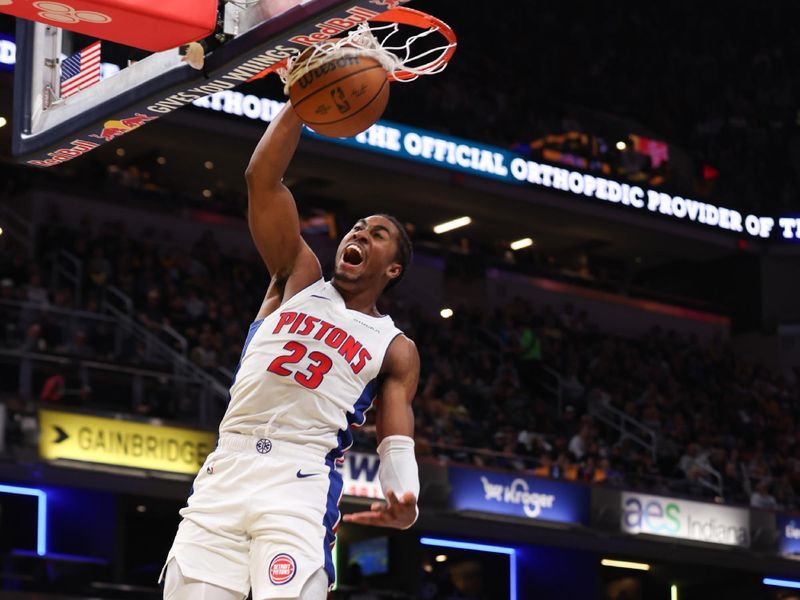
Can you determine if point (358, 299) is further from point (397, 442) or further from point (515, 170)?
point (515, 170)

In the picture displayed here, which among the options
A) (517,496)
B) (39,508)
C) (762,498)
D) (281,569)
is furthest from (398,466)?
(762,498)

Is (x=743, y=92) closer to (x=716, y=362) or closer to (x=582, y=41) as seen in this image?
(x=582, y=41)

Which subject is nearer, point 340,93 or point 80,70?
point 340,93

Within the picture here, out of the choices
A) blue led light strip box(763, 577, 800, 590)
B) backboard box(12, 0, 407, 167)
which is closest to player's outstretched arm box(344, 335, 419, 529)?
backboard box(12, 0, 407, 167)

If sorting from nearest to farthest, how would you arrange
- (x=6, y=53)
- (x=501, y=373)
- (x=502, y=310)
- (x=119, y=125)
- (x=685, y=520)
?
(x=119, y=125) < (x=685, y=520) < (x=6, y=53) < (x=501, y=373) < (x=502, y=310)

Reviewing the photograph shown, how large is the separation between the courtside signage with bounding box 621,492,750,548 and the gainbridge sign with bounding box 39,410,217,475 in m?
6.00

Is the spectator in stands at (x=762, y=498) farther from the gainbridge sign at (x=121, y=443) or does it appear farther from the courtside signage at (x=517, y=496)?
the gainbridge sign at (x=121, y=443)

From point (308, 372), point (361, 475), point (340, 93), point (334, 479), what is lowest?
point (334, 479)

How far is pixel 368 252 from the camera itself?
5.05 meters

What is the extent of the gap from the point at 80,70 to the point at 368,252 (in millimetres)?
1467

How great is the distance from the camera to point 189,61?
16.7 ft

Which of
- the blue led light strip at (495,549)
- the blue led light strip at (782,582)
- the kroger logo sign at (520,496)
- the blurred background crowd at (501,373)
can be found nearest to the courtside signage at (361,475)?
the blurred background crowd at (501,373)

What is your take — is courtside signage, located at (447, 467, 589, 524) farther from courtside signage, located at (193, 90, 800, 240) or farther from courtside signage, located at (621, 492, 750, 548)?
courtside signage, located at (193, 90, 800, 240)

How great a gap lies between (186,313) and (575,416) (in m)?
6.62
